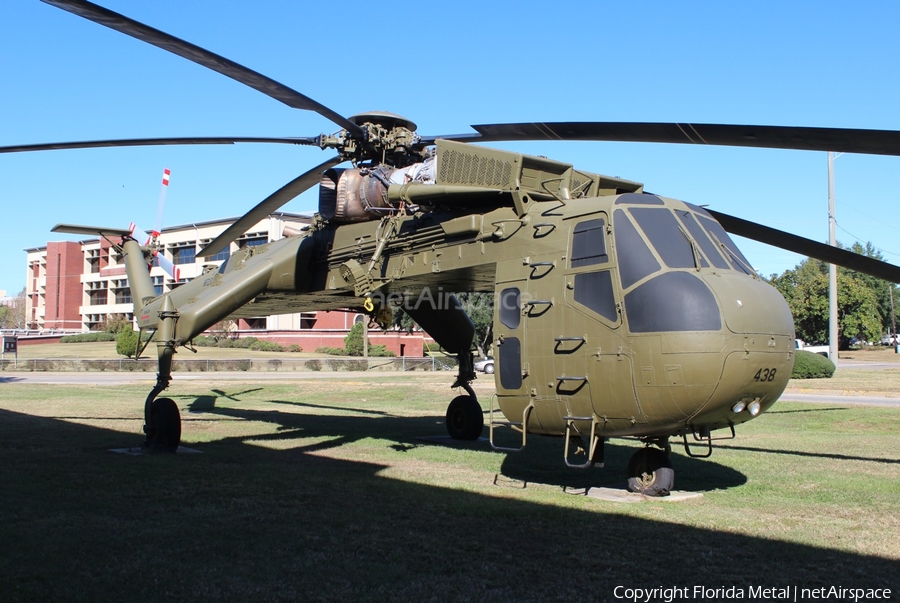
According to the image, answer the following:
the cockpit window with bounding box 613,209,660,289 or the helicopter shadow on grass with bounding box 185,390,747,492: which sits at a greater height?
the cockpit window with bounding box 613,209,660,289

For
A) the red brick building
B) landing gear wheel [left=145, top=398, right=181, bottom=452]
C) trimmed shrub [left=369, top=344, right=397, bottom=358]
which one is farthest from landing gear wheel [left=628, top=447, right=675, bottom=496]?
the red brick building

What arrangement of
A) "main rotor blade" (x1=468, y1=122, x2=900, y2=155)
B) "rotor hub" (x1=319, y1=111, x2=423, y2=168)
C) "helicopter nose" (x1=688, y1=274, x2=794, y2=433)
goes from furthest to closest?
"rotor hub" (x1=319, y1=111, x2=423, y2=168)
"helicopter nose" (x1=688, y1=274, x2=794, y2=433)
"main rotor blade" (x1=468, y1=122, x2=900, y2=155)

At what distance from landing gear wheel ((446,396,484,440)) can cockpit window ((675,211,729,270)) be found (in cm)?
664

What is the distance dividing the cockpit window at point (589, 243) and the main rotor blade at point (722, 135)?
3.18 ft

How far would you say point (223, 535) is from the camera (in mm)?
7055

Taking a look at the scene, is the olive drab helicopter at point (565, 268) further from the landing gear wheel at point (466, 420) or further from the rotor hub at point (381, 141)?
the landing gear wheel at point (466, 420)

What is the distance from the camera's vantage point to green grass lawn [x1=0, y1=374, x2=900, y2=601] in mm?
5750

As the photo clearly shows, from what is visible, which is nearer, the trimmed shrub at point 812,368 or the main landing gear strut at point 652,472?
the main landing gear strut at point 652,472

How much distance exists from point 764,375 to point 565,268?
243 cm

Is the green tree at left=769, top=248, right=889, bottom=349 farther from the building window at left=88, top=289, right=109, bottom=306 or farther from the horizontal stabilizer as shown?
the building window at left=88, top=289, right=109, bottom=306

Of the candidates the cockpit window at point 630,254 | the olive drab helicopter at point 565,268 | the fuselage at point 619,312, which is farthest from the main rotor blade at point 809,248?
the cockpit window at point 630,254

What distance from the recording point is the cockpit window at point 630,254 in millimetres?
8234

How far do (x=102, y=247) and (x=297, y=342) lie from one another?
3874 cm

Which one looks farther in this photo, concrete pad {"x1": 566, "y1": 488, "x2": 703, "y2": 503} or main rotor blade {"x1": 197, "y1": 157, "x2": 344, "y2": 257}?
main rotor blade {"x1": 197, "y1": 157, "x2": 344, "y2": 257}
